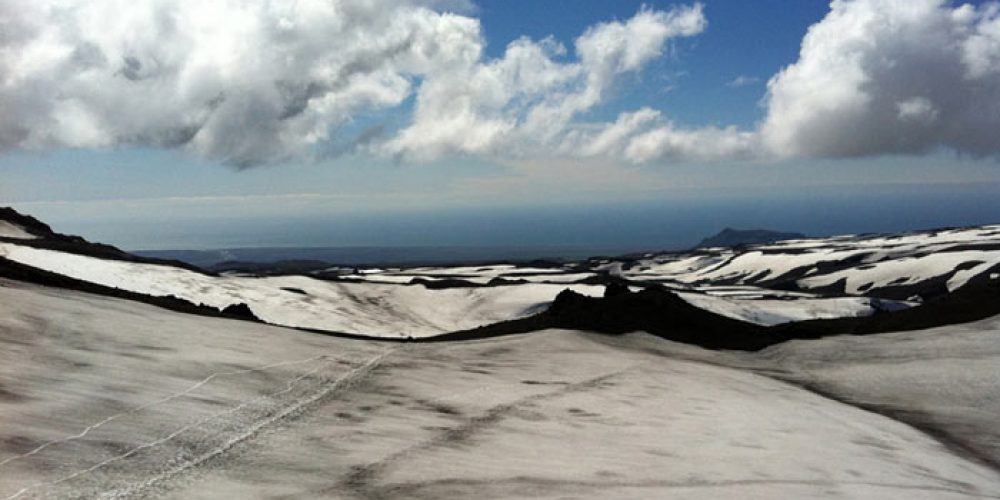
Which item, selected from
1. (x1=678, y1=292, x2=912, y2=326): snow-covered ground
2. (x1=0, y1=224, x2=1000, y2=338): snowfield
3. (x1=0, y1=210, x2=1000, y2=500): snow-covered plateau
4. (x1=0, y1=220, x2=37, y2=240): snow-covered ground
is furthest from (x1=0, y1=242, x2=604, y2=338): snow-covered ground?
(x1=0, y1=210, x2=1000, y2=500): snow-covered plateau

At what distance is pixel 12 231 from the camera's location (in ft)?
230

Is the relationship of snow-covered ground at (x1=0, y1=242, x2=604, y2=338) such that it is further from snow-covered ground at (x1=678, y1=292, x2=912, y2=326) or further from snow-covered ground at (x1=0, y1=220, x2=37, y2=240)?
snow-covered ground at (x1=0, y1=220, x2=37, y2=240)

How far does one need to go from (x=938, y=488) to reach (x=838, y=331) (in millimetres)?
17339

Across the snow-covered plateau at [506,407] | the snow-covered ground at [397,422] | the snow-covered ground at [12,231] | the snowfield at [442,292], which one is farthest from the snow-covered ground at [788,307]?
the snow-covered ground at [12,231]

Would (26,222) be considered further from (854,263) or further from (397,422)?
(854,263)

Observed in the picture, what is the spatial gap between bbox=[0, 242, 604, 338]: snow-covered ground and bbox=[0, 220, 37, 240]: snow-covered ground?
23510 mm

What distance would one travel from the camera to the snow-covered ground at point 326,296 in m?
47.2

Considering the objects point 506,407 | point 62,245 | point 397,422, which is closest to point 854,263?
point 62,245

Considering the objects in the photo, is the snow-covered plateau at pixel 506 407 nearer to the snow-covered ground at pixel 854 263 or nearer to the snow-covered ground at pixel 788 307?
the snow-covered ground at pixel 788 307

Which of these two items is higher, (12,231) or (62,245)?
(12,231)

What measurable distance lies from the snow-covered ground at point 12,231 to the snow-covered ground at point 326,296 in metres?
23.5

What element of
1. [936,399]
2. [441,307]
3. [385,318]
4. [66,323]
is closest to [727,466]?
[936,399]

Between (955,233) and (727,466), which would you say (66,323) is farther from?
(955,233)

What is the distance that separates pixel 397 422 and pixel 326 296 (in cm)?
5106
